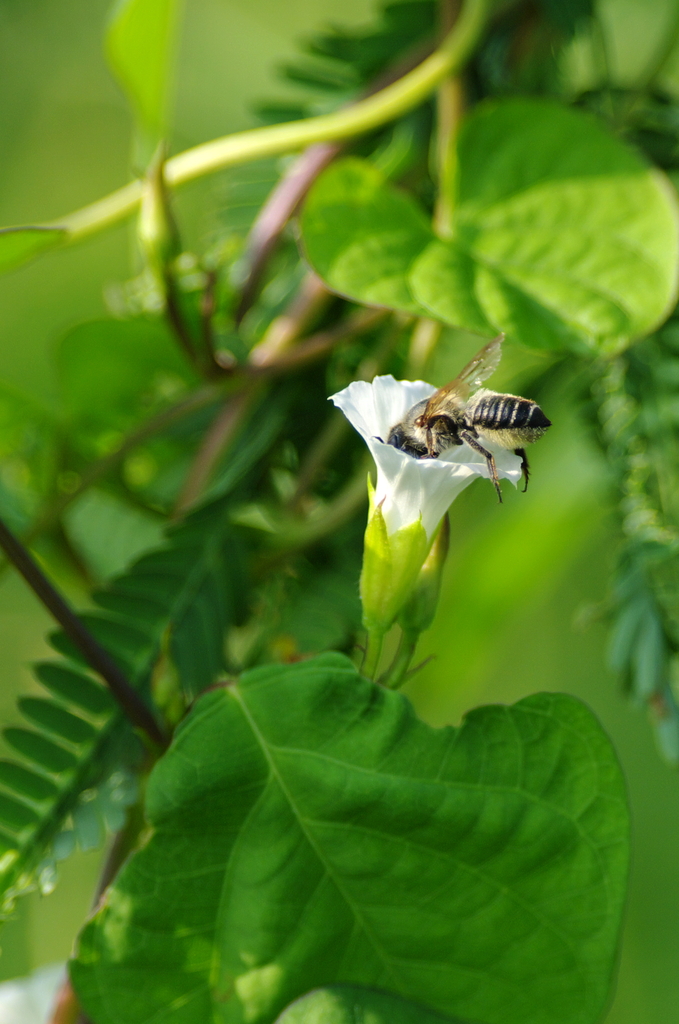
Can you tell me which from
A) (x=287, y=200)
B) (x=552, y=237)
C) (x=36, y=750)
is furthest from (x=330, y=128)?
(x=36, y=750)

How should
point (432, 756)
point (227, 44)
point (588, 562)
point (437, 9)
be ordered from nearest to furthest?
point (432, 756) → point (437, 9) → point (588, 562) → point (227, 44)

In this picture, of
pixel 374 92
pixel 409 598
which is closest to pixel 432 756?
pixel 409 598

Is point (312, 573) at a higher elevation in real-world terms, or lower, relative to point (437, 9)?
lower

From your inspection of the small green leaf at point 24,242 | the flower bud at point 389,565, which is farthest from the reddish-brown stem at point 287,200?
the flower bud at point 389,565

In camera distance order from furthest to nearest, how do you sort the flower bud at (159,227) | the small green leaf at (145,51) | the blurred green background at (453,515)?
1. the blurred green background at (453,515)
2. the small green leaf at (145,51)
3. the flower bud at (159,227)

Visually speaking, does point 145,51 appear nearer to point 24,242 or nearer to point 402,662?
point 24,242

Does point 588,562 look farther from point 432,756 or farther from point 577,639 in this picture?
point 432,756

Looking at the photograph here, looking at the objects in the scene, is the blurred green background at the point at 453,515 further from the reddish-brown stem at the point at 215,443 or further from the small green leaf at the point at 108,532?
the reddish-brown stem at the point at 215,443
